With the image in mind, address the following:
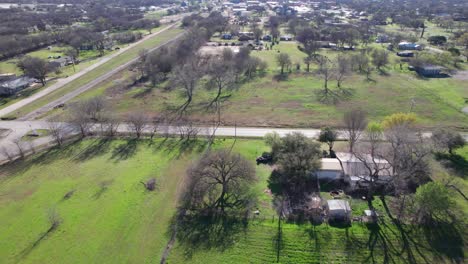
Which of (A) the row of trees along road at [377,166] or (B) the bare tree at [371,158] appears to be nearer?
(A) the row of trees along road at [377,166]

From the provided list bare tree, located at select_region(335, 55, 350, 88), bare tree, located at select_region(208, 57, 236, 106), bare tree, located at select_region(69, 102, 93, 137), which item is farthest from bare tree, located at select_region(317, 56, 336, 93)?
bare tree, located at select_region(69, 102, 93, 137)

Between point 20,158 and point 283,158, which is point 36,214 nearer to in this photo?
point 20,158

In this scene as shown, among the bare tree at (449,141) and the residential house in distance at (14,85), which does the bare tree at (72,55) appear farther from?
the bare tree at (449,141)

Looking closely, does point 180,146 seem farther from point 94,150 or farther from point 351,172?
point 351,172

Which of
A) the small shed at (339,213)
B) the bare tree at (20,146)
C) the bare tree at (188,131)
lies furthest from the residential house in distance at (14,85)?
the small shed at (339,213)

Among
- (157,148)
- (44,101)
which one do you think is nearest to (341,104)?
(157,148)

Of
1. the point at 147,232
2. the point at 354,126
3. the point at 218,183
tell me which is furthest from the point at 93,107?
the point at 354,126

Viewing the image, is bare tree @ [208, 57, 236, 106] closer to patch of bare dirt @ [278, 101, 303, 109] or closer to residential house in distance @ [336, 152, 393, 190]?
patch of bare dirt @ [278, 101, 303, 109]
